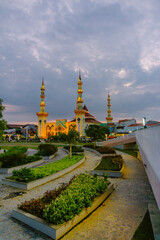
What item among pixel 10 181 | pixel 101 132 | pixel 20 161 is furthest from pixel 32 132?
pixel 10 181

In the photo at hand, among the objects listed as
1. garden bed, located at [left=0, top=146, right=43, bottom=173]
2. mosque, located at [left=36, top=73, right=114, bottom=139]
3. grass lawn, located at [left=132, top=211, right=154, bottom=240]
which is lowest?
grass lawn, located at [left=132, top=211, right=154, bottom=240]

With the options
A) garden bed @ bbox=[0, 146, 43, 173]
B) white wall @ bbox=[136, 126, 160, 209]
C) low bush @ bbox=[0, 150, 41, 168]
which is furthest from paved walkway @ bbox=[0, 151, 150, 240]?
low bush @ bbox=[0, 150, 41, 168]

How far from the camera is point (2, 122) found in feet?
51.7

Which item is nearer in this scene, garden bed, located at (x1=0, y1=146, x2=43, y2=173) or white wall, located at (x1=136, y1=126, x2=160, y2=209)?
white wall, located at (x1=136, y1=126, x2=160, y2=209)

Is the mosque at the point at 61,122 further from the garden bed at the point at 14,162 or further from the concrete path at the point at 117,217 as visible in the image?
the concrete path at the point at 117,217

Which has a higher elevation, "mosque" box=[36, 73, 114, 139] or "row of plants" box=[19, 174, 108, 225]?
"mosque" box=[36, 73, 114, 139]

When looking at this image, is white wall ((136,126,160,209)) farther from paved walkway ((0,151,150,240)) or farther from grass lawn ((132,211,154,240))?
paved walkway ((0,151,150,240))

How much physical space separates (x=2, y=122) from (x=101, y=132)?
2116 cm

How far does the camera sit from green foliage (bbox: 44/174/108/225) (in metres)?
6.03

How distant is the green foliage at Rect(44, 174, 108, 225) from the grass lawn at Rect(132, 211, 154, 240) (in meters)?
2.20

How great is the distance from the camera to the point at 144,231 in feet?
19.9

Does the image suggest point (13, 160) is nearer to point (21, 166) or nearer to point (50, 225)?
point (21, 166)

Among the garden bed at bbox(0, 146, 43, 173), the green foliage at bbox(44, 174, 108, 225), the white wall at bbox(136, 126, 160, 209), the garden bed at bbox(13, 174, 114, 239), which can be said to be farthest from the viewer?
the garden bed at bbox(0, 146, 43, 173)

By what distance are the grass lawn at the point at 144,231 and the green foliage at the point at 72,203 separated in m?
2.20
